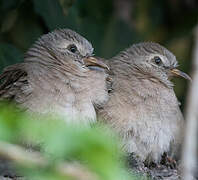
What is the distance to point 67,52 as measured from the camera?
16.5ft

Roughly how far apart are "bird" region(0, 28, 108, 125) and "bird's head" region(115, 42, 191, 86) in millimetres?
421

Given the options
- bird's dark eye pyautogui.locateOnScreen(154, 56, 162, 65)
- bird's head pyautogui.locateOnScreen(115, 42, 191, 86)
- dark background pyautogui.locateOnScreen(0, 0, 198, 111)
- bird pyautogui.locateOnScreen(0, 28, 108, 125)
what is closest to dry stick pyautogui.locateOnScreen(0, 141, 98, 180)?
bird pyautogui.locateOnScreen(0, 28, 108, 125)

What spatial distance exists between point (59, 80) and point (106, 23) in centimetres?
226

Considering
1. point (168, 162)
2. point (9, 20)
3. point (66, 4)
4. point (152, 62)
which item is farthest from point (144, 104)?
point (9, 20)

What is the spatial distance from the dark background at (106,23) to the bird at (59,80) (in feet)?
2.46

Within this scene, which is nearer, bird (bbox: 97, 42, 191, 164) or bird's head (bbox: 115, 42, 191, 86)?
bird (bbox: 97, 42, 191, 164)

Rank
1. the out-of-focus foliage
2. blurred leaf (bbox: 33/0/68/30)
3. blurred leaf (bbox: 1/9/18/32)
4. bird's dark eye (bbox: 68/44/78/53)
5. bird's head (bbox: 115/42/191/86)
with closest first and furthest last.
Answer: the out-of-focus foliage < bird's dark eye (bbox: 68/44/78/53) < bird's head (bbox: 115/42/191/86) < blurred leaf (bbox: 33/0/68/30) < blurred leaf (bbox: 1/9/18/32)

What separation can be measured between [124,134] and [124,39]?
2.13m

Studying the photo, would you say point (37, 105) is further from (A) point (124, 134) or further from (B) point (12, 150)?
(B) point (12, 150)

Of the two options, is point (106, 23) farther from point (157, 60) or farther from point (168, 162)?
point (168, 162)

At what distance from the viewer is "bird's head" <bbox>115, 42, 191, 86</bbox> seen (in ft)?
17.6

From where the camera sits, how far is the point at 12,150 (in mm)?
2502

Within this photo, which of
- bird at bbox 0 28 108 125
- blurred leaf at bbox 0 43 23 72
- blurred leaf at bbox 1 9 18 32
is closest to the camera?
bird at bbox 0 28 108 125

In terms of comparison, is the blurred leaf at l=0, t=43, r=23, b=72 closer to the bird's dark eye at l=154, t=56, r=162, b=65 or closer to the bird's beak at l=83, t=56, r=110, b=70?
the bird's beak at l=83, t=56, r=110, b=70
